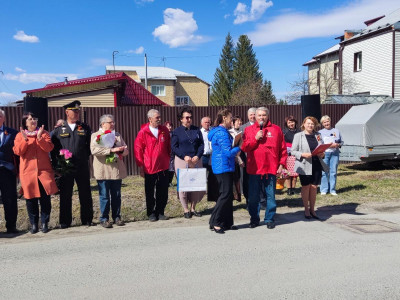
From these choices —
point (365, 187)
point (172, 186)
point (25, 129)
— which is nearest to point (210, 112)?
point (172, 186)

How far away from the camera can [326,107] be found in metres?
15.2

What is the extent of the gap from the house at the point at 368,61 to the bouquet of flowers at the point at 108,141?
903 inches

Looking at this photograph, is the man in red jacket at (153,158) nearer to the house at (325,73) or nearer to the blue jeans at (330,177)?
the blue jeans at (330,177)

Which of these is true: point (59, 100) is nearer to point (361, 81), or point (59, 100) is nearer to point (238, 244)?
point (238, 244)

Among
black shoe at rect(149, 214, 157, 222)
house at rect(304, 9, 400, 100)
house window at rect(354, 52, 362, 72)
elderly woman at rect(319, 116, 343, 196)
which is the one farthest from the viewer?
house window at rect(354, 52, 362, 72)

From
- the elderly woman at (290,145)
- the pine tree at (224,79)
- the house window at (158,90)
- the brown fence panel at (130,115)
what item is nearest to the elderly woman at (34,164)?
the elderly woman at (290,145)

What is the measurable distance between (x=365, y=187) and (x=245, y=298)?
725 cm

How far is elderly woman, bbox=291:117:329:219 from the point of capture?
6816 mm

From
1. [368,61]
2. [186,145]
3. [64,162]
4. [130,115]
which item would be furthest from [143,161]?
[368,61]

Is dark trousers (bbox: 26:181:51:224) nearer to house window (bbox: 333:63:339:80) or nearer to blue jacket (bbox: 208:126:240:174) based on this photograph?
blue jacket (bbox: 208:126:240:174)

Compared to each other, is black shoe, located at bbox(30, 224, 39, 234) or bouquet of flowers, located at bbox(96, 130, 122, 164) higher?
bouquet of flowers, located at bbox(96, 130, 122, 164)

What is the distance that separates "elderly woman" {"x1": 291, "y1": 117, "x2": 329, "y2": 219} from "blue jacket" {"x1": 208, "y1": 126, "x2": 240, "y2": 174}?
143 cm

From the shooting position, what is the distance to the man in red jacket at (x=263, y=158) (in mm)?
6223

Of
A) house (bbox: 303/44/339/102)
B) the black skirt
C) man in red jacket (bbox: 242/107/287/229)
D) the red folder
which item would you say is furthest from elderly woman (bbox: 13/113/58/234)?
house (bbox: 303/44/339/102)
